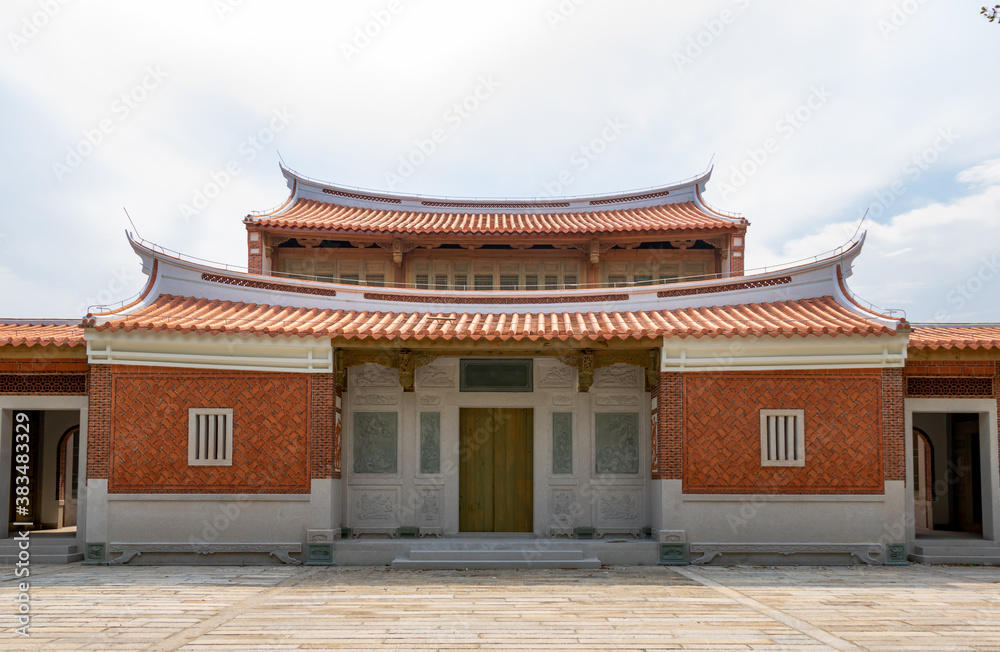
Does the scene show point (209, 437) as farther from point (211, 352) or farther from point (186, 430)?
point (211, 352)

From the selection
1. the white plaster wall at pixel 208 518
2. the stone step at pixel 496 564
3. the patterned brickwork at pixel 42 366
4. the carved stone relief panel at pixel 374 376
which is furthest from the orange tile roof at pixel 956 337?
the patterned brickwork at pixel 42 366

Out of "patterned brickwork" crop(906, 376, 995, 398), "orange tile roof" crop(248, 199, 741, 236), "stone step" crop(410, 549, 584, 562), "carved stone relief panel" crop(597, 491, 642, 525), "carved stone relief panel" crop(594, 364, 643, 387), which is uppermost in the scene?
"orange tile roof" crop(248, 199, 741, 236)

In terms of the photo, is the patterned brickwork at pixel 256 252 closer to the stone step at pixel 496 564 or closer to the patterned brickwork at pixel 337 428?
the patterned brickwork at pixel 337 428

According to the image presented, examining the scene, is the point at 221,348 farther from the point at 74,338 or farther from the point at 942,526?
the point at 942,526

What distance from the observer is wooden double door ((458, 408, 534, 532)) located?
42.9 ft

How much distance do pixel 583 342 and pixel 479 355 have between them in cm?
208

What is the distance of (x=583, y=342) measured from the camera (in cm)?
1172

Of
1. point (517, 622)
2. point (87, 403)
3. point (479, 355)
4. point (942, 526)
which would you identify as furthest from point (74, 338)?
point (942, 526)

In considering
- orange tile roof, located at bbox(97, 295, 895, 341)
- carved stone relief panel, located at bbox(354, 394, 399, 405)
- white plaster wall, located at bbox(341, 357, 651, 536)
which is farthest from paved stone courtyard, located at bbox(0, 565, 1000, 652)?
orange tile roof, located at bbox(97, 295, 895, 341)

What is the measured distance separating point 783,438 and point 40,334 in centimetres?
1199

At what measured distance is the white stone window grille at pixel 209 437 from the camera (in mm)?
11586

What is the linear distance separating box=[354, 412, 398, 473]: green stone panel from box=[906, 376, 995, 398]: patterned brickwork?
843 cm

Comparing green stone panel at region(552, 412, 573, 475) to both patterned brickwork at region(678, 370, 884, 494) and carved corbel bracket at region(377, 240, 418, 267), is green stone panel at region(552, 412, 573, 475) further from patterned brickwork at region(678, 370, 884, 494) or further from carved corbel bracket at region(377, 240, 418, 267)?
carved corbel bracket at region(377, 240, 418, 267)

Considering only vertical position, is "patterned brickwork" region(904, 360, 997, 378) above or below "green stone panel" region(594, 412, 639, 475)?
above
